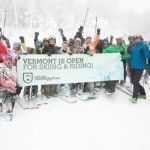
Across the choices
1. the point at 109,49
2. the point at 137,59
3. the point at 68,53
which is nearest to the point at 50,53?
the point at 68,53

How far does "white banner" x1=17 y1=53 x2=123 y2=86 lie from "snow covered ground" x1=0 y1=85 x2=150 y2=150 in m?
0.79

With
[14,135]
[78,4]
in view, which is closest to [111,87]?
[14,135]

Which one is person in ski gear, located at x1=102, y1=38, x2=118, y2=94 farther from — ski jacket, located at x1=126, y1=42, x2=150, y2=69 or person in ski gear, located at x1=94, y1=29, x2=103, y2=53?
ski jacket, located at x1=126, y1=42, x2=150, y2=69

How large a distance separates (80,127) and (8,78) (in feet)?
7.87

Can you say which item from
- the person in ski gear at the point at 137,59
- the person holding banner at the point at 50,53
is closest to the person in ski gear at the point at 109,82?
the person in ski gear at the point at 137,59

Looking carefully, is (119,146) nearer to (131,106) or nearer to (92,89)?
(131,106)

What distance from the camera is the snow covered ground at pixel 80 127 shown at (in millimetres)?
5785

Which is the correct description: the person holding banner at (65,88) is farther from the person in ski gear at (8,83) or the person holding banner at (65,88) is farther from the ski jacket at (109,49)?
the person in ski gear at (8,83)

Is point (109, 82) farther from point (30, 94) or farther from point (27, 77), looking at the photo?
point (27, 77)

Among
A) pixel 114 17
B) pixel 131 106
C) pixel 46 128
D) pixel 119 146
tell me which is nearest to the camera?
pixel 119 146

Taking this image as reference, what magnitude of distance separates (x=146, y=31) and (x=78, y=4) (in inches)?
1264

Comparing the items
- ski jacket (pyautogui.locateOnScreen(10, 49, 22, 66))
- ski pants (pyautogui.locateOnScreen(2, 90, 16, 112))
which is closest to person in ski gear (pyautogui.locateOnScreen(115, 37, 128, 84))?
ski jacket (pyautogui.locateOnScreen(10, 49, 22, 66))

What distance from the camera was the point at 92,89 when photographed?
9406mm

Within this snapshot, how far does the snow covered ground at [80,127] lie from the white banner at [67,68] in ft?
2.61
